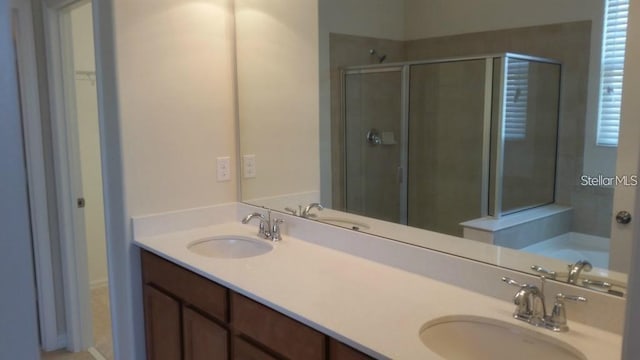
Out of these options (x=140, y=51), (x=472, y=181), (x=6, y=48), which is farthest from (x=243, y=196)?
(x=6, y=48)

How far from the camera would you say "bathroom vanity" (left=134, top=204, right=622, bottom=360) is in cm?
138

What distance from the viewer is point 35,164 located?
2914 millimetres

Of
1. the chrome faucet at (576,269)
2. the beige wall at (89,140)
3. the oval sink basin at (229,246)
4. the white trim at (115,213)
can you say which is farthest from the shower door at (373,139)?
the beige wall at (89,140)

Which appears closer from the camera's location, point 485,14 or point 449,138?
point 485,14

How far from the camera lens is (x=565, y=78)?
1.74 metres

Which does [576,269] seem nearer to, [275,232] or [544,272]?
[544,272]

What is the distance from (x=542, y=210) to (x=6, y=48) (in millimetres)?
1729

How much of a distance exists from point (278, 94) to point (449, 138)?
3.00ft

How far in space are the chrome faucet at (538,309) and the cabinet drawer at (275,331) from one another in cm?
56

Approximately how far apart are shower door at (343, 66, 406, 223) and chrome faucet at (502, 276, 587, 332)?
0.86m

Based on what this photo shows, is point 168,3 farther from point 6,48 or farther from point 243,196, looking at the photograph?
point 6,48

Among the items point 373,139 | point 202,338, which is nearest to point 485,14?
point 373,139

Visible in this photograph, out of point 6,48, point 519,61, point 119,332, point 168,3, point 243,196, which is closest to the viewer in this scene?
point 6,48

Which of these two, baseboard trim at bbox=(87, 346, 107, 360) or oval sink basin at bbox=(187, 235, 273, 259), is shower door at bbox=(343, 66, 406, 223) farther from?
baseboard trim at bbox=(87, 346, 107, 360)
